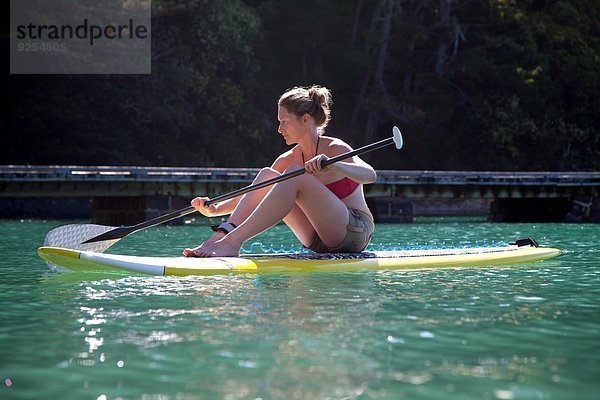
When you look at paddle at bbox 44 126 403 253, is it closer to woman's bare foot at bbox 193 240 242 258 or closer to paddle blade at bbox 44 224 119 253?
paddle blade at bbox 44 224 119 253

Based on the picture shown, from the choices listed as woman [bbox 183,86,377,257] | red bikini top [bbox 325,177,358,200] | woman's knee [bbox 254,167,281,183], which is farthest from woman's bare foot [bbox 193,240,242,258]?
red bikini top [bbox 325,177,358,200]

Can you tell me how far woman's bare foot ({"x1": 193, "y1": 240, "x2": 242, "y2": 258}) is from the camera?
257 inches

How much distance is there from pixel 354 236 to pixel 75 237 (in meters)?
2.00

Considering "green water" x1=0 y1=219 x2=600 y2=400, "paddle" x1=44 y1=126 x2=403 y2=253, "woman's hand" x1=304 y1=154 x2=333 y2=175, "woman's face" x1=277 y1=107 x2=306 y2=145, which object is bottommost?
"green water" x1=0 y1=219 x2=600 y2=400

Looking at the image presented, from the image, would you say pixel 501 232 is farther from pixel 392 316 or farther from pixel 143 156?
pixel 143 156

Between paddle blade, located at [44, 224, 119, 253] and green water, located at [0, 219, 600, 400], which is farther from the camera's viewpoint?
paddle blade, located at [44, 224, 119, 253]

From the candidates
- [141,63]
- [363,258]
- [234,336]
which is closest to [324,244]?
[363,258]

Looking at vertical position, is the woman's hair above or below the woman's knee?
above

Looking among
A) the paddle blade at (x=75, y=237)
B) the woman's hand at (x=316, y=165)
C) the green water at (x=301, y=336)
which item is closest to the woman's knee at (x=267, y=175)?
the woman's hand at (x=316, y=165)

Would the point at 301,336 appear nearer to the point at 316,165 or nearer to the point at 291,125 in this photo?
the point at 316,165

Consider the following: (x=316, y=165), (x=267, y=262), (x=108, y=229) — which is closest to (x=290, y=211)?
(x=267, y=262)

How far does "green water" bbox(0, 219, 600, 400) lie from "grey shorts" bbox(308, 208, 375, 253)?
26cm

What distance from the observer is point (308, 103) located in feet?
21.3

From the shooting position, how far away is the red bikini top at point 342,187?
6.68 metres
